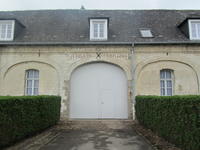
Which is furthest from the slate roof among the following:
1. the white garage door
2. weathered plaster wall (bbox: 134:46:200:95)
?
the white garage door

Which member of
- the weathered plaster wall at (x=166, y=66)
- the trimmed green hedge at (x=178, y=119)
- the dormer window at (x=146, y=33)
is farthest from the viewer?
the dormer window at (x=146, y=33)

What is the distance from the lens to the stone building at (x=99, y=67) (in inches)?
431

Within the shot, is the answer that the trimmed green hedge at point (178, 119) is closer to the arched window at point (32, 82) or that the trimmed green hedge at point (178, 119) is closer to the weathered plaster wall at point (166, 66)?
the weathered plaster wall at point (166, 66)

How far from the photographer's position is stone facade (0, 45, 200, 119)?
35.9 ft

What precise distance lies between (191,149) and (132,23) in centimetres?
1050

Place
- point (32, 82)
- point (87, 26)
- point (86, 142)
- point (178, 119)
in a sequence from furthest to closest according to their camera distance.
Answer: point (87, 26) → point (32, 82) → point (86, 142) → point (178, 119)

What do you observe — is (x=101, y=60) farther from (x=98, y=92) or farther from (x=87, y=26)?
(x=87, y=26)

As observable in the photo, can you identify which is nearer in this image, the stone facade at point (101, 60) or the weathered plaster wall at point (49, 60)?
the stone facade at point (101, 60)

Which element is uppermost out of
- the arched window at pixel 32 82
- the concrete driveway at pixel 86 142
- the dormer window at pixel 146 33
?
the dormer window at pixel 146 33

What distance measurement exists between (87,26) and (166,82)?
6.88 meters

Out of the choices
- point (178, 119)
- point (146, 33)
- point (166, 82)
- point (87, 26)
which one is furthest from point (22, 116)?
point (146, 33)

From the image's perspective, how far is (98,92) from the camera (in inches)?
442

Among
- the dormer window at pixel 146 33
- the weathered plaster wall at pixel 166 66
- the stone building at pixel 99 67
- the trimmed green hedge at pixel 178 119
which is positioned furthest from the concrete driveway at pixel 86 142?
the dormer window at pixel 146 33

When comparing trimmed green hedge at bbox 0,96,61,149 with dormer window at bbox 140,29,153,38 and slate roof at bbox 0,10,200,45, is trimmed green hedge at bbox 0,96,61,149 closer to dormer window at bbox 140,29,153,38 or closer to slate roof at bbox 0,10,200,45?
slate roof at bbox 0,10,200,45
